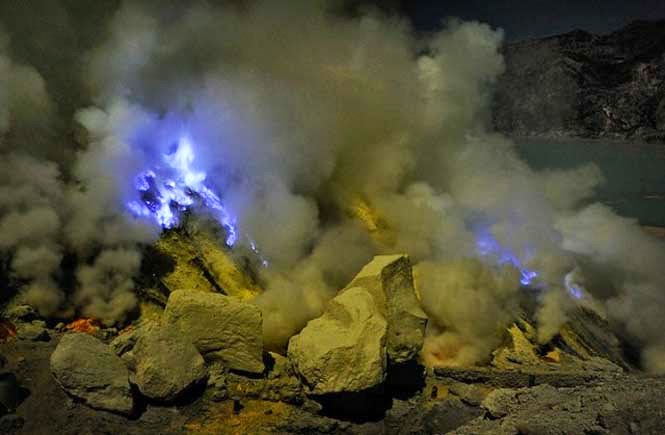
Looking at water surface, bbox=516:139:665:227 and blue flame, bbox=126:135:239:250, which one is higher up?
water surface, bbox=516:139:665:227

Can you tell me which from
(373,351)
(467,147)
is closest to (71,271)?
(373,351)

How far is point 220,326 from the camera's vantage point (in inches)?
196

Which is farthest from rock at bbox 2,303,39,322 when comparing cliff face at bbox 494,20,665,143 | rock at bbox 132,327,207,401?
cliff face at bbox 494,20,665,143

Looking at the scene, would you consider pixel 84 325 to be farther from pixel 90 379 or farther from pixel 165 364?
pixel 165 364

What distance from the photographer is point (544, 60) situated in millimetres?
28812

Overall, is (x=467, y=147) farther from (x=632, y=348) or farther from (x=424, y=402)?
(x=424, y=402)

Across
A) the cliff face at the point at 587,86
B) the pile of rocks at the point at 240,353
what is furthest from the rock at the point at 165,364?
the cliff face at the point at 587,86

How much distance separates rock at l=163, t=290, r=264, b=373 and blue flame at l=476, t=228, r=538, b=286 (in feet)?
16.3

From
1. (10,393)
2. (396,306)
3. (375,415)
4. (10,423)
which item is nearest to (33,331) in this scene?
(10,393)

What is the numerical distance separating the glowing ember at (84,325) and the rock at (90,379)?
4.93 feet

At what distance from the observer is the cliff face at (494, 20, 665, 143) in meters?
24.0

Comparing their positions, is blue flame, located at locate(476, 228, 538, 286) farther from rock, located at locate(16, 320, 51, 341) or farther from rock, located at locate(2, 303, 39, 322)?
rock, located at locate(2, 303, 39, 322)

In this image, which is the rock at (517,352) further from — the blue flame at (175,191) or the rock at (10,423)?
the rock at (10,423)

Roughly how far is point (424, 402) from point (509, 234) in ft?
16.8
